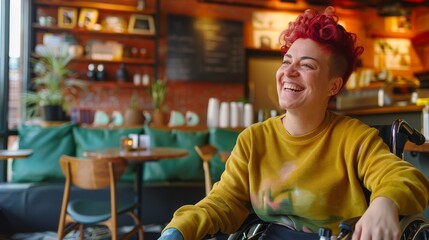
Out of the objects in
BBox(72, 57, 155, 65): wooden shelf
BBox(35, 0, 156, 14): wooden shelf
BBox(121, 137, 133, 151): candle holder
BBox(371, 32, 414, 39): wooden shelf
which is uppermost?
BBox(35, 0, 156, 14): wooden shelf

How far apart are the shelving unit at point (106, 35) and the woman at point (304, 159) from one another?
4889 mm

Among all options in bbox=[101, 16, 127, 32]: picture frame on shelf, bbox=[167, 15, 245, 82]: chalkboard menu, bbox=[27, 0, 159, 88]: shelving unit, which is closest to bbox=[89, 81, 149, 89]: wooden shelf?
bbox=[27, 0, 159, 88]: shelving unit

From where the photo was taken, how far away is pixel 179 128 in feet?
13.2

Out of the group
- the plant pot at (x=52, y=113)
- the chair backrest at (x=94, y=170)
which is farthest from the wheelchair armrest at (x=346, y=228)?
the plant pot at (x=52, y=113)

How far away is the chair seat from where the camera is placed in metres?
2.44

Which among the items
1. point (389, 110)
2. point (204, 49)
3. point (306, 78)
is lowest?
point (389, 110)

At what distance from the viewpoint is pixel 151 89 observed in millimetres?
5574

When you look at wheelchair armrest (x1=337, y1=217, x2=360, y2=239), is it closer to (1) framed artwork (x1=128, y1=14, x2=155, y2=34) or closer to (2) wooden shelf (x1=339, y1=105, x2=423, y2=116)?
(2) wooden shelf (x1=339, y1=105, x2=423, y2=116)

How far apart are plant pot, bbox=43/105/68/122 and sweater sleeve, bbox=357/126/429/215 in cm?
355

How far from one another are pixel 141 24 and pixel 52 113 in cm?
249

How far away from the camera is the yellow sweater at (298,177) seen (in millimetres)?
1039

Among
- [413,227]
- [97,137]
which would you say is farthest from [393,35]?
[413,227]

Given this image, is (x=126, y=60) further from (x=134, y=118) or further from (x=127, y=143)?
(x=127, y=143)

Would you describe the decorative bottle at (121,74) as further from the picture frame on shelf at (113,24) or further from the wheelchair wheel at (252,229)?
the wheelchair wheel at (252,229)
